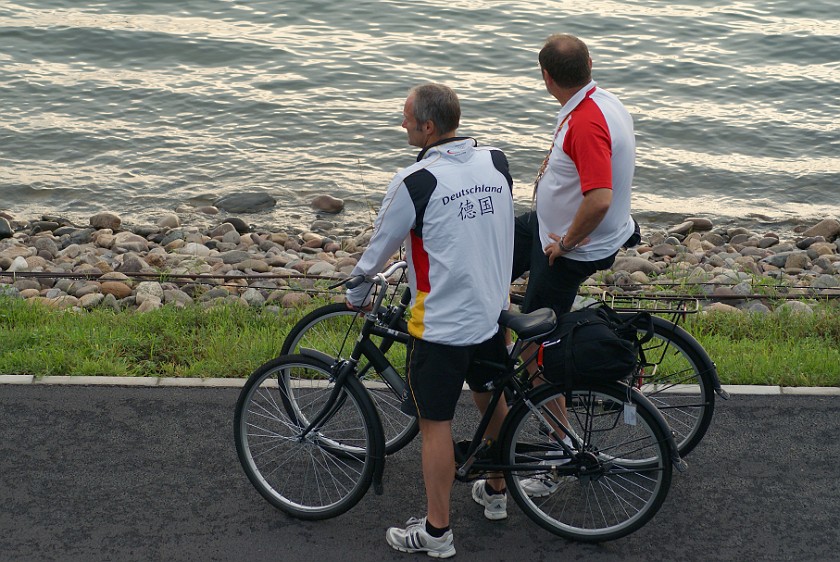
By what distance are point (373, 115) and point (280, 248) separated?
6206 millimetres

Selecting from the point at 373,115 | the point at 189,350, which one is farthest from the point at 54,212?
the point at 189,350

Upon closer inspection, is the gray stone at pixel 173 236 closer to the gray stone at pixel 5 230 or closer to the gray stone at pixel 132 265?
the gray stone at pixel 132 265

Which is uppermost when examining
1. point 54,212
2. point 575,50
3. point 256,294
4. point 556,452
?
point 575,50

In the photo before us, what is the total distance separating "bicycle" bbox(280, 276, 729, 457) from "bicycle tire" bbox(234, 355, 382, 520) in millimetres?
211

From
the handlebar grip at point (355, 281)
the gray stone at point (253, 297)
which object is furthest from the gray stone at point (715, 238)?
the handlebar grip at point (355, 281)

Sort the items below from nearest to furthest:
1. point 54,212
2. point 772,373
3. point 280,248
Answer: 1. point 772,373
2. point 280,248
3. point 54,212

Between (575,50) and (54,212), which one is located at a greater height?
(575,50)

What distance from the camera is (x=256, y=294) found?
8.73 meters

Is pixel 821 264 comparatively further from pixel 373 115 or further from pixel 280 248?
pixel 373 115

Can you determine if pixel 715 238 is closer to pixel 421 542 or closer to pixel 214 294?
pixel 214 294

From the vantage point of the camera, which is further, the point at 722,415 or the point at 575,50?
the point at 722,415

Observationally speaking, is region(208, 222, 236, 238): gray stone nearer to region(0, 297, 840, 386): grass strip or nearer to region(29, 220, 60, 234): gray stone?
region(29, 220, 60, 234): gray stone

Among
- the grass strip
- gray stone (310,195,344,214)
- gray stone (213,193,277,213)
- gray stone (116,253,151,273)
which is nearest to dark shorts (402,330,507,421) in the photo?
the grass strip

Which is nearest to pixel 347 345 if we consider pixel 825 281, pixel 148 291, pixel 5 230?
pixel 148 291
